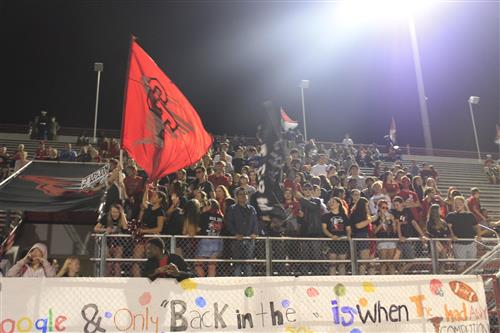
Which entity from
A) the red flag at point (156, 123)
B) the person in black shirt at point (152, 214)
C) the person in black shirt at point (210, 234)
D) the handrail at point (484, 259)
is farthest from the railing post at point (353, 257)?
the person in black shirt at point (152, 214)

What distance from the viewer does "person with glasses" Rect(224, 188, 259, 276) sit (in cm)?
773

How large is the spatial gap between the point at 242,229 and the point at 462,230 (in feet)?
13.6

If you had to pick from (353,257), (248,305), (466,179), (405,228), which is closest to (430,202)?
(405,228)

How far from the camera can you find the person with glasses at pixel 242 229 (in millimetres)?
7734

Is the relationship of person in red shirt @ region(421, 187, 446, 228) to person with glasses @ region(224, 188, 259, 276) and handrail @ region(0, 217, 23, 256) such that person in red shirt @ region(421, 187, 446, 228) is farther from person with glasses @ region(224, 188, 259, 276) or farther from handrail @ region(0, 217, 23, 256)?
handrail @ region(0, 217, 23, 256)

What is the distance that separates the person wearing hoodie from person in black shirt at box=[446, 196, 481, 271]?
6.60 metres

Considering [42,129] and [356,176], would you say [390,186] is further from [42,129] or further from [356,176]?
[42,129]

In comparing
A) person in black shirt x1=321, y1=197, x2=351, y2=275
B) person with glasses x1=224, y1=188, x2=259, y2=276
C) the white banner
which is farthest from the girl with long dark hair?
person with glasses x1=224, y1=188, x2=259, y2=276

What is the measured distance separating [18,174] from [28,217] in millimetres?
879

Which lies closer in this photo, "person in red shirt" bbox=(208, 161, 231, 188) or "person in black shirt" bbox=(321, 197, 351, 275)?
"person in black shirt" bbox=(321, 197, 351, 275)

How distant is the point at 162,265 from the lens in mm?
6016

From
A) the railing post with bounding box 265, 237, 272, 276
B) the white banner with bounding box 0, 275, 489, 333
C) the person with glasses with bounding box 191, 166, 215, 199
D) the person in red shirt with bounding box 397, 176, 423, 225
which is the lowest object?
the white banner with bounding box 0, 275, 489, 333

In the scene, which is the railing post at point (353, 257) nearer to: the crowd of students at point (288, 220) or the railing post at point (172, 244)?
the crowd of students at point (288, 220)

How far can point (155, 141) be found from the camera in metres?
7.23
